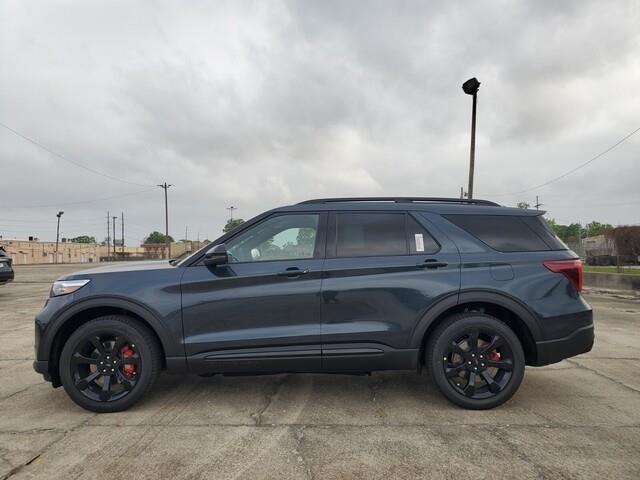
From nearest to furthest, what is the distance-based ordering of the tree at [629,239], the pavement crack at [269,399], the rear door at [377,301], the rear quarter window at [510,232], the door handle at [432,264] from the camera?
the pavement crack at [269,399] < the rear door at [377,301] < the door handle at [432,264] < the rear quarter window at [510,232] < the tree at [629,239]

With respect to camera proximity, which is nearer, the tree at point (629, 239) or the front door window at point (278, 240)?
the front door window at point (278, 240)

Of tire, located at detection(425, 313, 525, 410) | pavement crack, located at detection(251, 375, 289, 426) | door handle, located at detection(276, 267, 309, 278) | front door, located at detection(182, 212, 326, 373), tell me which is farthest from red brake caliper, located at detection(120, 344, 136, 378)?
tire, located at detection(425, 313, 525, 410)

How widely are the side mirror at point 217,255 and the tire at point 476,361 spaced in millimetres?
1923

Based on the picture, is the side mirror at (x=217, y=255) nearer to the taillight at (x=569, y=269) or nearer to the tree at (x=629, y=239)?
the taillight at (x=569, y=269)

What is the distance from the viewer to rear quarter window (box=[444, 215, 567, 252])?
3.83 m

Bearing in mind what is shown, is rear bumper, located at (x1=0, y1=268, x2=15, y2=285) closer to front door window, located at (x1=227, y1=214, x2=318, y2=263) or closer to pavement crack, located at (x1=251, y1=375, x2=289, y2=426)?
pavement crack, located at (x1=251, y1=375, x2=289, y2=426)

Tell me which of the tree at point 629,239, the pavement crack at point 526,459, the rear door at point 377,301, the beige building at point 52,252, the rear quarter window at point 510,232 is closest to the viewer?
the pavement crack at point 526,459

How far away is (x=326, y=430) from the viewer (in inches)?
128

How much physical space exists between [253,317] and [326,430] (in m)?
1.06

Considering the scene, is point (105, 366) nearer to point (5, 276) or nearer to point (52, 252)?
point (5, 276)

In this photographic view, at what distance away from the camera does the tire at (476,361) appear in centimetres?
362

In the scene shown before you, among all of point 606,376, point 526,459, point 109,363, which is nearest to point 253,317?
point 109,363

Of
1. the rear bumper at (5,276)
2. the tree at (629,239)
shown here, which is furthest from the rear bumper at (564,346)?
the tree at (629,239)

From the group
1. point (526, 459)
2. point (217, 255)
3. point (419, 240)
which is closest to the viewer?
point (526, 459)
